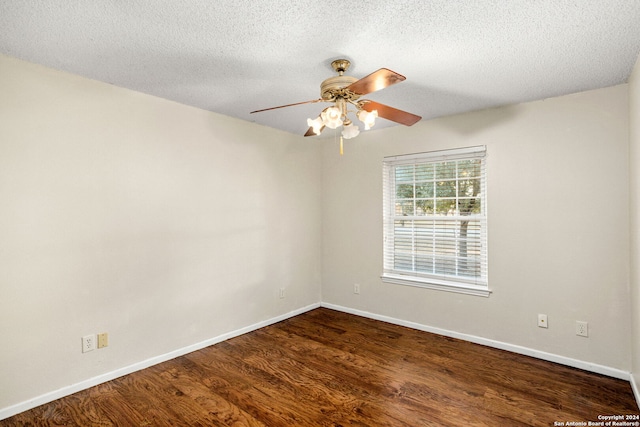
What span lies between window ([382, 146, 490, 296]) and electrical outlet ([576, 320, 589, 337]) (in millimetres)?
726

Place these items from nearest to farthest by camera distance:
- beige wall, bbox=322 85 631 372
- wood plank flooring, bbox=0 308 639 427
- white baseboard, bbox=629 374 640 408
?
wood plank flooring, bbox=0 308 639 427 < white baseboard, bbox=629 374 640 408 < beige wall, bbox=322 85 631 372

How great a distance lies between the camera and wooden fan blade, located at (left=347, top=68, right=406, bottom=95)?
1644mm

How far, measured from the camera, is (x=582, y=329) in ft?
9.09

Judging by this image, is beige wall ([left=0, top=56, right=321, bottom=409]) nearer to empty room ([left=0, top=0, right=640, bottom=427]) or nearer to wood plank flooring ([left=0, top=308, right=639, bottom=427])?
empty room ([left=0, top=0, right=640, bottom=427])

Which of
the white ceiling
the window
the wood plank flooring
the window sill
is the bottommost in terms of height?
the wood plank flooring

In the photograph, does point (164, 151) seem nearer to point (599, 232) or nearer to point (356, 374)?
point (356, 374)

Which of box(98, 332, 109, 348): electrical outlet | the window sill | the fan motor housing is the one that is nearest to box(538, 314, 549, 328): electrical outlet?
the window sill

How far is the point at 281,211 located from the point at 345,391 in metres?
2.19

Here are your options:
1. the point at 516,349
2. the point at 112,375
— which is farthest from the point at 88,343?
the point at 516,349

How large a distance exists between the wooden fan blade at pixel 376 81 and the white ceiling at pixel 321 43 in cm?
29

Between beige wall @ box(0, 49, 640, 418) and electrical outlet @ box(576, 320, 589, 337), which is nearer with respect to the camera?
beige wall @ box(0, 49, 640, 418)

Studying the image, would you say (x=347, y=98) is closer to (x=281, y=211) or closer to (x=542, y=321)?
(x=281, y=211)

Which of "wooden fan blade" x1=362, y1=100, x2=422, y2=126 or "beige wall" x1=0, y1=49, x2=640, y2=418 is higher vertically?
"wooden fan blade" x1=362, y1=100, x2=422, y2=126

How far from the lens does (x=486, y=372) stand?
2.72 meters
